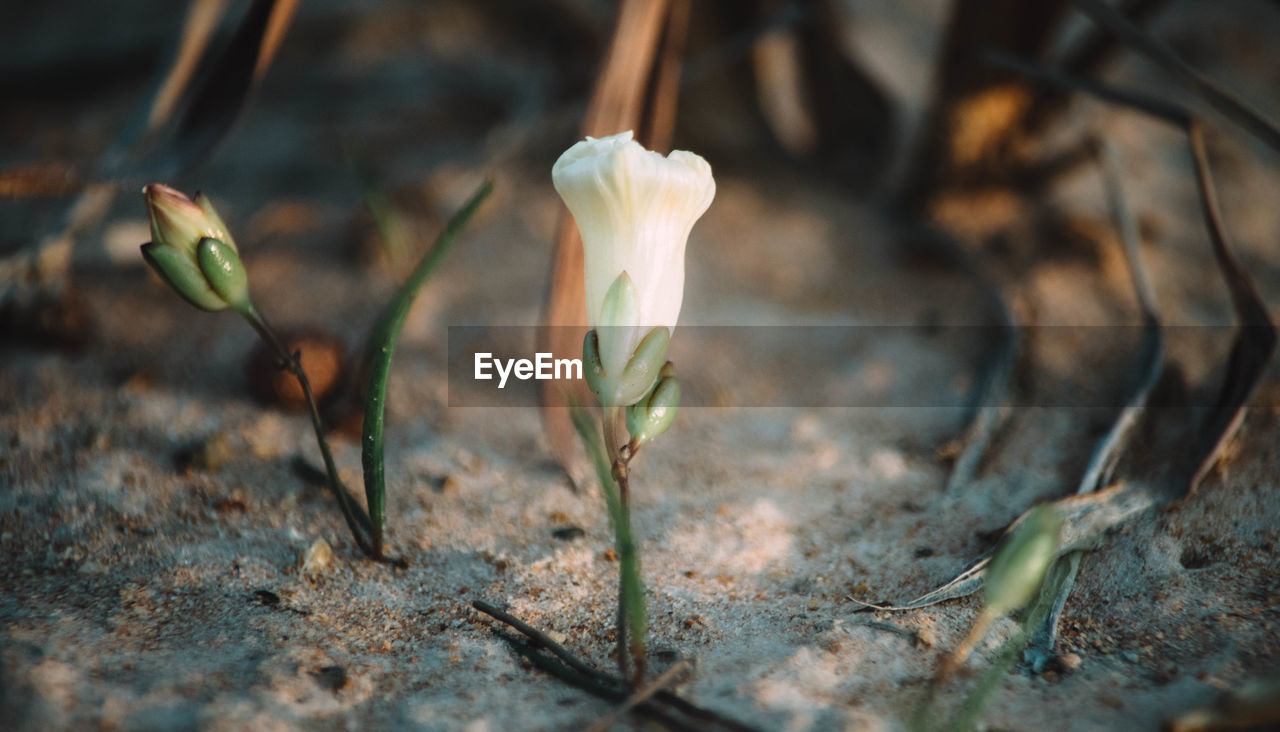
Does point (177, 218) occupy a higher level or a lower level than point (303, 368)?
higher

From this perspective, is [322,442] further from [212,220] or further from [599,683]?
[599,683]

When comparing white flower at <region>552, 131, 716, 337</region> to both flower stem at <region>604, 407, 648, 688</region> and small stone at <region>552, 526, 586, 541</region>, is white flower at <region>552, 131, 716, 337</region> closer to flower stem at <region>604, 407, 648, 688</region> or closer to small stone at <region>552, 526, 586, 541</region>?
flower stem at <region>604, 407, 648, 688</region>

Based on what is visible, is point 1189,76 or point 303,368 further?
point 303,368

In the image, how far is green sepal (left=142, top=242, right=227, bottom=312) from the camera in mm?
754

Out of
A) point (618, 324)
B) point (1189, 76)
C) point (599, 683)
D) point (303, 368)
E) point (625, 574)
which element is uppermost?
point (1189, 76)

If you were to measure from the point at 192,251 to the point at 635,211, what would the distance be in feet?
1.39

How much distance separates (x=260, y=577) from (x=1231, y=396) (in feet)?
3.84

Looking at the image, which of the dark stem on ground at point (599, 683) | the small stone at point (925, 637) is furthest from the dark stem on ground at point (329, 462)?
the small stone at point (925, 637)

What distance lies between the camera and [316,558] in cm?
90

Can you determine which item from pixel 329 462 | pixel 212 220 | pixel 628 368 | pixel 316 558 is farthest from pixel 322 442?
pixel 628 368

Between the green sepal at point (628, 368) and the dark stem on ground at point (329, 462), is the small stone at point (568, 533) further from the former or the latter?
the green sepal at point (628, 368)

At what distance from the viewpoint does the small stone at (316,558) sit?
90 centimetres

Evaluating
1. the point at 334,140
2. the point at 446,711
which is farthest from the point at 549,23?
the point at 446,711

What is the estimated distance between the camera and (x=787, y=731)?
696 millimetres
